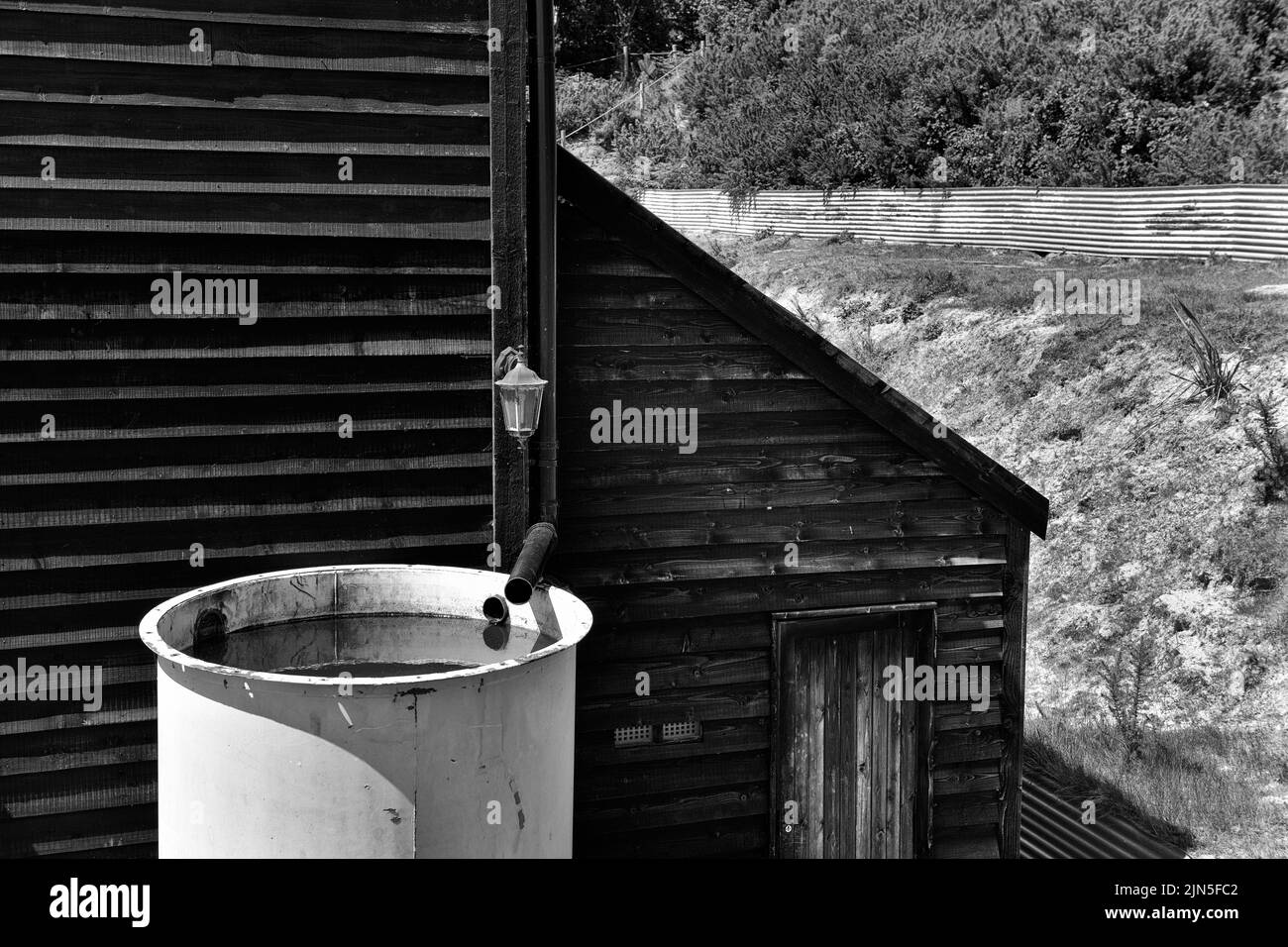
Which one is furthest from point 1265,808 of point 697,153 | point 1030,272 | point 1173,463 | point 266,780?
Result: point 697,153

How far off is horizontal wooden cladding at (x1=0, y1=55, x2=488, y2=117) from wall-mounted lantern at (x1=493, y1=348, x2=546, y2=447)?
135 centimetres

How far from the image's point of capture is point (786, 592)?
7035 millimetres

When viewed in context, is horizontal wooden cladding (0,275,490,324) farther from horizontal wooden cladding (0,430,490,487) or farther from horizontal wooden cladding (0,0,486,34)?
horizontal wooden cladding (0,0,486,34)

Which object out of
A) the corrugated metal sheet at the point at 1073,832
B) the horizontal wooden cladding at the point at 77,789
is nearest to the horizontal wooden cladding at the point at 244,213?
the horizontal wooden cladding at the point at 77,789

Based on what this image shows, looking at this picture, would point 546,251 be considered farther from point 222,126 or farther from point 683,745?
point 683,745

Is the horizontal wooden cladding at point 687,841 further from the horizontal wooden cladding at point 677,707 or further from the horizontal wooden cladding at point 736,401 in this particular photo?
the horizontal wooden cladding at point 736,401

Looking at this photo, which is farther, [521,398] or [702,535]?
[702,535]

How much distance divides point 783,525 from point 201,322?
335 centimetres

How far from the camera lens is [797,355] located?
6863 millimetres

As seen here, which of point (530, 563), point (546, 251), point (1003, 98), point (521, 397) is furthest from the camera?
point (1003, 98)

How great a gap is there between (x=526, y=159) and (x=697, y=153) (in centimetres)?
3290

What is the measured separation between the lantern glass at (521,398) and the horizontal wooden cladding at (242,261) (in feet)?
2.30

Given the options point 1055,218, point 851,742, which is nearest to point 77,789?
point 851,742

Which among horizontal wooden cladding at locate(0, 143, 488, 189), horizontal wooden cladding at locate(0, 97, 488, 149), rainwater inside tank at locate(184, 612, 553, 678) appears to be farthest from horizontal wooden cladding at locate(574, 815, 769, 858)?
horizontal wooden cladding at locate(0, 97, 488, 149)
